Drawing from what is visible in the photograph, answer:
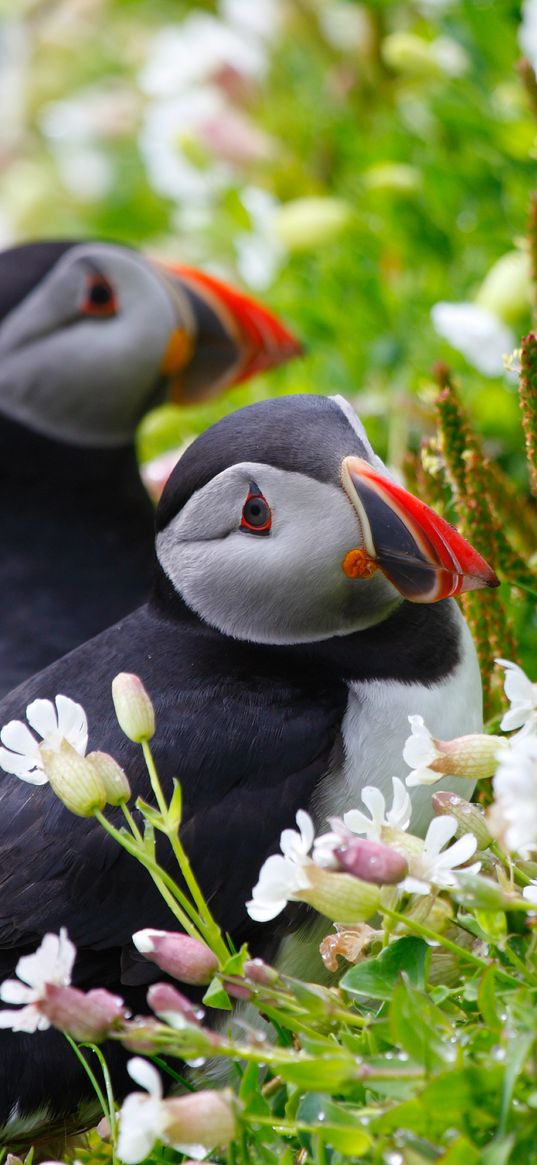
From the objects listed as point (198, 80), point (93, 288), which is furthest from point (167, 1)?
point (93, 288)

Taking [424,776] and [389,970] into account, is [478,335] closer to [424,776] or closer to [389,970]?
[424,776]

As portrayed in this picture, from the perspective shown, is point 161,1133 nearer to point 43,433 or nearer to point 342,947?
point 342,947

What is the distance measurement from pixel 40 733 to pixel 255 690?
367 mm

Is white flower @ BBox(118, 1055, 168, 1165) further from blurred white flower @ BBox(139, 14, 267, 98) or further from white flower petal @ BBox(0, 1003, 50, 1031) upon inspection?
blurred white flower @ BBox(139, 14, 267, 98)

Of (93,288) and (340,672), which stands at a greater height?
(93,288)

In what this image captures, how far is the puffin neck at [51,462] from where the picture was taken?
8.30 ft

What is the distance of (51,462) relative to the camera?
2.55 metres

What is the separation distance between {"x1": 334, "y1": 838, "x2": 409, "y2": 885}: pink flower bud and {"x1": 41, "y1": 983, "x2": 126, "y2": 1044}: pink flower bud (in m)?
0.19

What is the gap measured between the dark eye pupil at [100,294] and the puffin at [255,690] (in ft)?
3.34

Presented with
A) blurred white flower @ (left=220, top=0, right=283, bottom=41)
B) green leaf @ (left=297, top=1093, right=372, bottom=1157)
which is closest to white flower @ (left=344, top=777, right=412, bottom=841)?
green leaf @ (left=297, top=1093, right=372, bottom=1157)

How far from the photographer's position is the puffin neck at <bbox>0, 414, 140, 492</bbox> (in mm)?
2529

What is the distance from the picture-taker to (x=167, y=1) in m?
4.21

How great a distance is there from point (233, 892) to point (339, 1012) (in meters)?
0.43

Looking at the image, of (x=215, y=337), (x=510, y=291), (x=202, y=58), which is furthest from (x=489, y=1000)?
(x=202, y=58)
